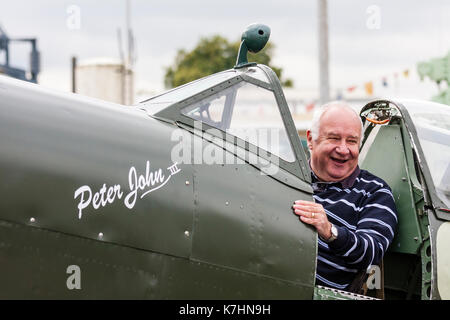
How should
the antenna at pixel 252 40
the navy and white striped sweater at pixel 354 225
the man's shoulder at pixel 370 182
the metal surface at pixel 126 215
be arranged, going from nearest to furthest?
the metal surface at pixel 126 215 → the navy and white striped sweater at pixel 354 225 → the antenna at pixel 252 40 → the man's shoulder at pixel 370 182

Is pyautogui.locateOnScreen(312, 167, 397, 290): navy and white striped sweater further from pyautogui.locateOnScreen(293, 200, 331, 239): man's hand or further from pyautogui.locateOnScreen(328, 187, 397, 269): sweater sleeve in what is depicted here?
pyautogui.locateOnScreen(293, 200, 331, 239): man's hand

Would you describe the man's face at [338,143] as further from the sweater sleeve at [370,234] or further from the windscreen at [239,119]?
the windscreen at [239,119]

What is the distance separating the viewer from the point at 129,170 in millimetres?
2633

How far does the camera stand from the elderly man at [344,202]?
324 cm

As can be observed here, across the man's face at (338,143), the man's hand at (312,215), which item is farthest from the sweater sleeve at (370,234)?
the man's face at (338,143)

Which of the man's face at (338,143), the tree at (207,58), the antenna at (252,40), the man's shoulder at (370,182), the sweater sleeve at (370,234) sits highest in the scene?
the tree at (207,58)

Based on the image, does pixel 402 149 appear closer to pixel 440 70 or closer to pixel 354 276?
pixel 354 276

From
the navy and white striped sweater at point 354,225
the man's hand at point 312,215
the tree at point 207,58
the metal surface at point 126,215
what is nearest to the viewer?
the metal surface at point 126,215

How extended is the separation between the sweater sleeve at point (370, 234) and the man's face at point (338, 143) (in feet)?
0.80

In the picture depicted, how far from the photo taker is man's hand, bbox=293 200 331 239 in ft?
9.78

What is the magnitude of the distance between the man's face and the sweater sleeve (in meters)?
0.24

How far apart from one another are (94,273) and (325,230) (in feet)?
3.95
